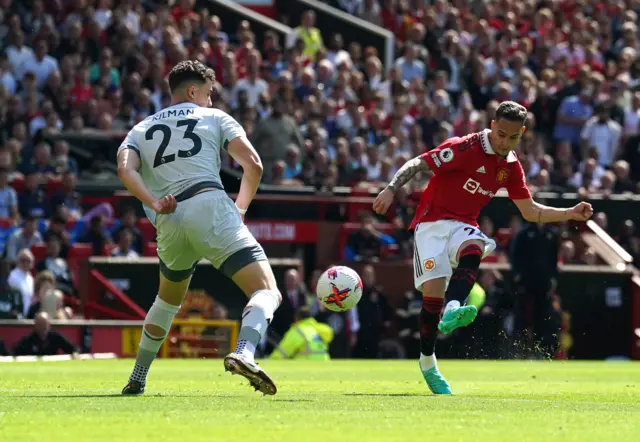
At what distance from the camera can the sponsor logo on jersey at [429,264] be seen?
36.7 feet

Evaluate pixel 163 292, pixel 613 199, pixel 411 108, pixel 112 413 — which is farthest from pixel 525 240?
pixel 112 413

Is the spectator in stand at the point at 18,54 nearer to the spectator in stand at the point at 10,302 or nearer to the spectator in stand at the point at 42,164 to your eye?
the spectator in stand at the point at 42,164

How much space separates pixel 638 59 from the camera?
28.9 meters

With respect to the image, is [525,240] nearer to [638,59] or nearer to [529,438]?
[638,59]

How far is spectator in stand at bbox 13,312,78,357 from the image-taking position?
1981 centimetres

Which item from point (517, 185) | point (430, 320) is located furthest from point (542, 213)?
point (430, 320)

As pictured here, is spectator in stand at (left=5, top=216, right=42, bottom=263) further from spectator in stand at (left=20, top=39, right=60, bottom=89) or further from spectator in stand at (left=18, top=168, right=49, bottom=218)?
spectator in stand at (left=20, top=39, right=60, bottom=89)

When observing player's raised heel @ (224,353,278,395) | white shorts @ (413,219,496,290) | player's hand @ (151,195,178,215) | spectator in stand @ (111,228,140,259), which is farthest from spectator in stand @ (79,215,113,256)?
player's raised heel @ (224,353,278,395)

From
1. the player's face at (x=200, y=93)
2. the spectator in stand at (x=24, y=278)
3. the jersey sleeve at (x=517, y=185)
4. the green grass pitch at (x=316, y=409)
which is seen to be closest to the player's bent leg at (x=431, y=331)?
the green grass pitch at (x=316, y=409)

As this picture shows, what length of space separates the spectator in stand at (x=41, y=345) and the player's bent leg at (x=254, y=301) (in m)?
11.0

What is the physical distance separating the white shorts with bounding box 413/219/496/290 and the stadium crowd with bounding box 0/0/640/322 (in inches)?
435

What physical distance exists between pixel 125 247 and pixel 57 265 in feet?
3.58

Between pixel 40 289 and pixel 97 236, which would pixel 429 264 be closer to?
pixel 40 289

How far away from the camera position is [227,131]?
9.52m
